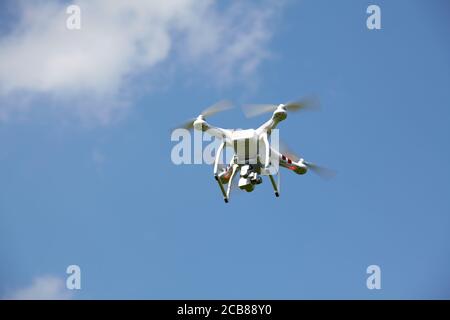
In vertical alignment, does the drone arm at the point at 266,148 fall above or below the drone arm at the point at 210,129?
below

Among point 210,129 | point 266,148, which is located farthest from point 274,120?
point 210,129

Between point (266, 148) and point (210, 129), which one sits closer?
point (266, 148)

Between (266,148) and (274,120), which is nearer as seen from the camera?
(266,148)

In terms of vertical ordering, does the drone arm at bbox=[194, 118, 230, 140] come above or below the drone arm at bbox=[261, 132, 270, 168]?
above

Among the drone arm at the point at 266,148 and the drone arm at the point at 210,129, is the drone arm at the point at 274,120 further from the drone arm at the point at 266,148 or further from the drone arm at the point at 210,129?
the drone arm at the point at 210,129

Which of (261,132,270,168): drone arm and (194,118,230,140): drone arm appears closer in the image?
(261,132,270,168): drone arm

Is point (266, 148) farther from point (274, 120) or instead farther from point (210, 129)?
point (210, 129)

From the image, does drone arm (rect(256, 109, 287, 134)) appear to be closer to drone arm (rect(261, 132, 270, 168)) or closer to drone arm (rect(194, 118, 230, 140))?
drone arm (rect(261, 132, 270, 168))

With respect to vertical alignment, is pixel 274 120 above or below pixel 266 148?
above
